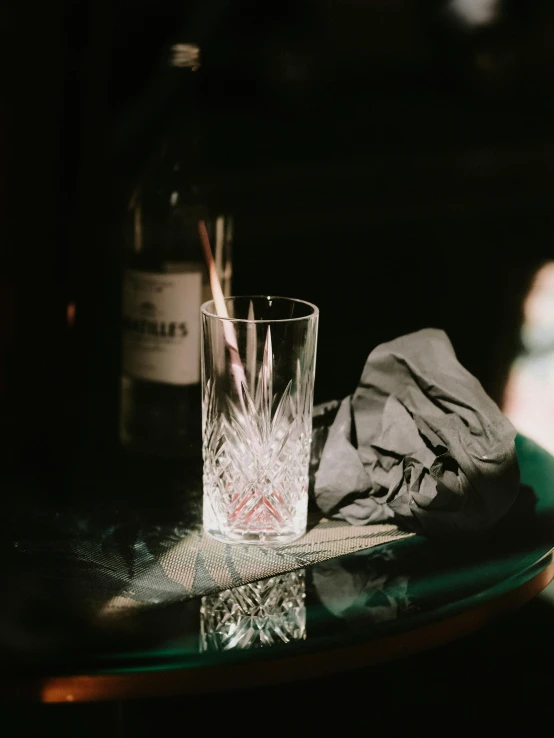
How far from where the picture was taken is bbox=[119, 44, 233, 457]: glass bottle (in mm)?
581

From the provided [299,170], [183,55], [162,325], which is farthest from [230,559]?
[299,170]

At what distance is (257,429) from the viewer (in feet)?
1.56

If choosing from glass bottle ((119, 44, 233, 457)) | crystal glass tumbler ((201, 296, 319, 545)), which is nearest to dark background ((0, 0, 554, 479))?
glass bottle ((119, 44, 233, 457))

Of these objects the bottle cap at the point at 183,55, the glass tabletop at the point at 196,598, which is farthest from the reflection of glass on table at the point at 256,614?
the bottle cap at the point at 183,55

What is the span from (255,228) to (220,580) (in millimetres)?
1863

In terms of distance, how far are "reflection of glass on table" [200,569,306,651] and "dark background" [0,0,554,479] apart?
21 centimetres

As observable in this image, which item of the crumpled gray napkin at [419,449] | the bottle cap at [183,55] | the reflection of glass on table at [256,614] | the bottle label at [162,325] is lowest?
the reflection of glass on table at [256,614]

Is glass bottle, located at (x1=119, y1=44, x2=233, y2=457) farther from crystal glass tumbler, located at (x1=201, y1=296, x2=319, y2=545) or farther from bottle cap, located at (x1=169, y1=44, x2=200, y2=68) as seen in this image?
crystal glass tumbler, located at (x1=201, y1=296, x2=319, y2=545)

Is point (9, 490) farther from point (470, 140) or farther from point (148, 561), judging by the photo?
point (470, 140)

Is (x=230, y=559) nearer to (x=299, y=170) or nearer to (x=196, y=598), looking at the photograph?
(x=196, y=598)

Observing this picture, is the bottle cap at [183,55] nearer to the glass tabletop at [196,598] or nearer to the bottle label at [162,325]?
the bottle label at [162,325]

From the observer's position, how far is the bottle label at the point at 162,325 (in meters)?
0.58

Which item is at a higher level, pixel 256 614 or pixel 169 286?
pixel 169 286

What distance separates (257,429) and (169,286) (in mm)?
150
